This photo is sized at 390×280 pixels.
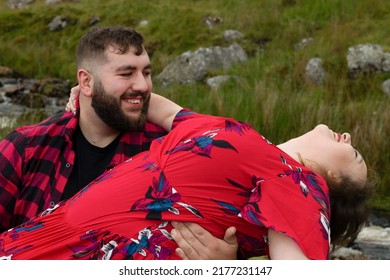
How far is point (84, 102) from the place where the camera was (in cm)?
378

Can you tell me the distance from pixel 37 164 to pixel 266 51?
9.38 m

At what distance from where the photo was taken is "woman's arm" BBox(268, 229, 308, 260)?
2.69 metres

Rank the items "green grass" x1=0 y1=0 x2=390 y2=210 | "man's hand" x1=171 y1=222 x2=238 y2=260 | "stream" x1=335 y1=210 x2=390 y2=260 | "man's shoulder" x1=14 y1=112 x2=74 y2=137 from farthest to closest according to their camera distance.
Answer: "green grass" x1=0 y1=0 x2=390 y2=210, "stream" x1=335 y1=210 x2=390 y2=260, "man's shoulder" x1=14 y1=112 x2=74 y2=137, "man's hand" x1=171 y1=222 x2=238 y2=260

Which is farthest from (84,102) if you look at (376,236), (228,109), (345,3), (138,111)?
(345,3)

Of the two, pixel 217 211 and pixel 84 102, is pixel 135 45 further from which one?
pixel 217 211

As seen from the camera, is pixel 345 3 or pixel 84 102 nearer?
pixel 84 102

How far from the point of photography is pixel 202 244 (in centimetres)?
287

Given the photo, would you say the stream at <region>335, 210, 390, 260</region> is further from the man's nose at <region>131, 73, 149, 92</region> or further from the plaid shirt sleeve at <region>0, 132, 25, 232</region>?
the plaid shirt sleeve at <region>0, 132, 25, 232</region>

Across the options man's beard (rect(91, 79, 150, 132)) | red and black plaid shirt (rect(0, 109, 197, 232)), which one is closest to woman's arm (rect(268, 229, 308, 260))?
red and black plaid shirt (rect(0, 109, 197, 232))

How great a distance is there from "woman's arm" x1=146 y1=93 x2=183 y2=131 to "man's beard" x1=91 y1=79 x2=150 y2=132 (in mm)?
122

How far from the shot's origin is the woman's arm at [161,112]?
376 cm

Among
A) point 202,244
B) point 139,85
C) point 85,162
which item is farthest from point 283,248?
point 85,162

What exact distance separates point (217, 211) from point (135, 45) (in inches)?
45.2

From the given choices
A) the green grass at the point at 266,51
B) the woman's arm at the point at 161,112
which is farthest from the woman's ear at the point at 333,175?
the green grass at the point at 266,51
